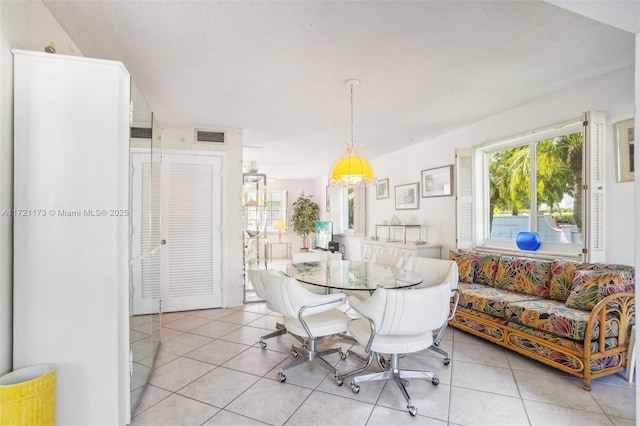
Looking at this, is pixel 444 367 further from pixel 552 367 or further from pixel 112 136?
pixel 112 136

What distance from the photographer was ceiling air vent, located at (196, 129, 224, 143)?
4316 mm

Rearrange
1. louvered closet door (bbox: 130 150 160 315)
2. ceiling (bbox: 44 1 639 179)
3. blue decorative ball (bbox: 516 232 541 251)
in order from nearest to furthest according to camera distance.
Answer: ceiling (bbox: 44 1 639 179), louvered closet door (bbox: 130 150 160 315), blue decorative ball (bbox: 516 232 541 251)

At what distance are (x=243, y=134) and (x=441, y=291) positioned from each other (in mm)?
3622

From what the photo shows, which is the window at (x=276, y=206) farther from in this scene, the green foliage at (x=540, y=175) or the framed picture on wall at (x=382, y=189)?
the green foliage at (x=540, y=175)

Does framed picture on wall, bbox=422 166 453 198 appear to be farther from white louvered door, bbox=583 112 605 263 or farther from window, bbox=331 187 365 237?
window, bbox=331 187 365 237

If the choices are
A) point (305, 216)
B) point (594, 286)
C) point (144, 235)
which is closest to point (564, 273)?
point (594, 286)

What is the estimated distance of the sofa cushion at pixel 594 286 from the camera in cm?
243

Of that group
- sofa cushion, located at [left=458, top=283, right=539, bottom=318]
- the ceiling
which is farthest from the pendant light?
sofa cushion, located at [left=458, top=283, right=539, bottom=318]

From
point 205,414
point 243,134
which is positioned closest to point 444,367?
point 205,414

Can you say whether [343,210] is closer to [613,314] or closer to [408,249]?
[408,249]

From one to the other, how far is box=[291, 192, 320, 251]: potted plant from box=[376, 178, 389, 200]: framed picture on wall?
10.2ft

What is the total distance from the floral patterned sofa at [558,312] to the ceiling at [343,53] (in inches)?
69.6

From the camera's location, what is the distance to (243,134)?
4.59 meters

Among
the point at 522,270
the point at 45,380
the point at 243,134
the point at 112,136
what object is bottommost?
the point at 45,380
